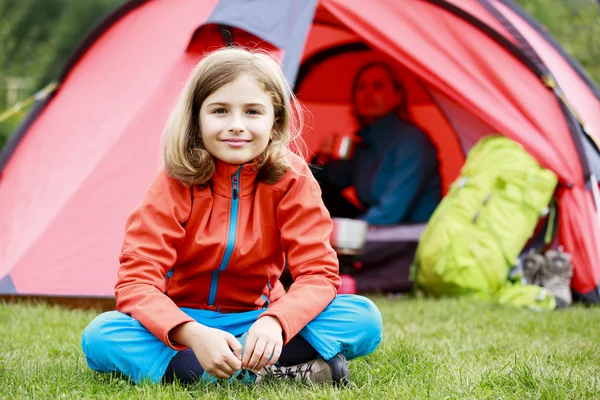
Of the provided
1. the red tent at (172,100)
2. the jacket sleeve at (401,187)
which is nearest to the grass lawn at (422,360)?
the red tent at (172,100)

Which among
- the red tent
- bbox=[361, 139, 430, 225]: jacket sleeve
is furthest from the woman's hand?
bbox=[361, 139, 430, 225]: jacket sleeve

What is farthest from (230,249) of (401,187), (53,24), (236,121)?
(53,24)

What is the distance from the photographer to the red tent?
2.71 meters

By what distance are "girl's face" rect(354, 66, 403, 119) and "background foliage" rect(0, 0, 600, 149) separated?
1553 millimetres

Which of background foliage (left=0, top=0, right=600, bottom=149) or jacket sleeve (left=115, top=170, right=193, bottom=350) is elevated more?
background foliage (left=0, top=0, right=600, bottom=149)

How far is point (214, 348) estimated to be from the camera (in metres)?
1.49

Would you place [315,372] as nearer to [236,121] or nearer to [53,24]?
[236,121]

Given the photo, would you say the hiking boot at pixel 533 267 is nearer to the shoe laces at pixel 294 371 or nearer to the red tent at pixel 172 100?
the red tent at pixel 172 100

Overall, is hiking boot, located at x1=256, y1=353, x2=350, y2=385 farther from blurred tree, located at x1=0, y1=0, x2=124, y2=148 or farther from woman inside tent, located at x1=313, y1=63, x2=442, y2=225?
blurred tree, located at x1=0, y1=0, x2=124, y2=148

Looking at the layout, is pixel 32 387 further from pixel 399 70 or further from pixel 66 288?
pixel 399 70

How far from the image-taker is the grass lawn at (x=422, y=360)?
1.58 m

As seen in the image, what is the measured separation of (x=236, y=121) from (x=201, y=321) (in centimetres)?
46

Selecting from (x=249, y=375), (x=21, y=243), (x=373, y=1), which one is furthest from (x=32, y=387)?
(x=373, y=1)

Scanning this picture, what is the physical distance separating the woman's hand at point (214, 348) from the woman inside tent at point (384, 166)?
2256mm
